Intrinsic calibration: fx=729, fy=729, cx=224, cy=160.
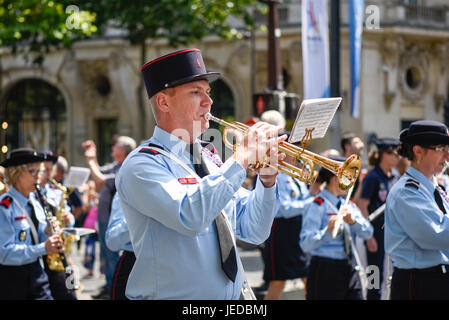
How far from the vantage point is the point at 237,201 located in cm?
386

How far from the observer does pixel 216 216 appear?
338 centimetres

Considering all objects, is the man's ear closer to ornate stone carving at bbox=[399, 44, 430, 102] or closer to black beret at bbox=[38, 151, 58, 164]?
black beret at bbox=[38, 151, 58, 164]

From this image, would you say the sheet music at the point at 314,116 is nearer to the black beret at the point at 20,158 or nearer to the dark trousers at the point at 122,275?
the dark trousers at the point at 122,275

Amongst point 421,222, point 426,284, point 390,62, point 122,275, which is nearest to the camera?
point 421,222

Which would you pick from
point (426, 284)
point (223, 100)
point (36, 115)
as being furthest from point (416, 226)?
point (36, 115)

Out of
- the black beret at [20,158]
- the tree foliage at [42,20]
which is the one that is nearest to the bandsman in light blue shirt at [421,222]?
the black beret at [20,158]

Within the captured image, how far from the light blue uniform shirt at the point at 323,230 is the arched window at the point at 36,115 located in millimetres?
22120

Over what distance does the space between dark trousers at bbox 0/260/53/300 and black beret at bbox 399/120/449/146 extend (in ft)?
10.5

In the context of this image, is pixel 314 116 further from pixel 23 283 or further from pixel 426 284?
pixel 23 283

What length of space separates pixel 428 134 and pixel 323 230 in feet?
7.21

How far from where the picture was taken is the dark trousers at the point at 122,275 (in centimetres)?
616

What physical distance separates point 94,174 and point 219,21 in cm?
1163

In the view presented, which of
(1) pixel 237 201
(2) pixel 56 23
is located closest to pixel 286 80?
(2) pixel 56 23
